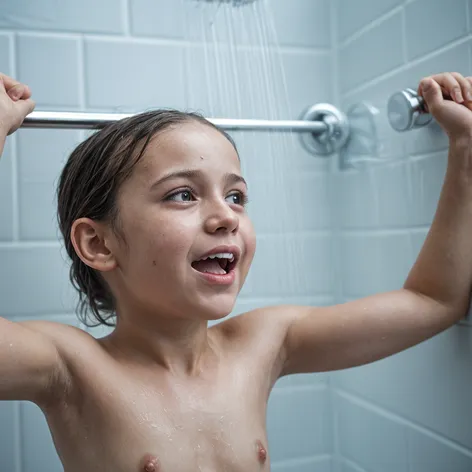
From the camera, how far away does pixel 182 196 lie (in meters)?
0.79

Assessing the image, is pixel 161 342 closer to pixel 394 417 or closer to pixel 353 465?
pixel 394 417

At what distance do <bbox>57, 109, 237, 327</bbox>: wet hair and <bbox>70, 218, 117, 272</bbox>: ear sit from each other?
0.01m

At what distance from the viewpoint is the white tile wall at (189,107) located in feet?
3.53

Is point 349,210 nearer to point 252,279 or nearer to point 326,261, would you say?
point 326,261

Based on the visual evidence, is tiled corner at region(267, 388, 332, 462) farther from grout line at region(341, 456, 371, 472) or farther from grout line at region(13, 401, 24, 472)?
grout line at region(13, 401, 24, 472)

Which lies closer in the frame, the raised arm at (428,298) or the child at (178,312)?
the child at (178,312)

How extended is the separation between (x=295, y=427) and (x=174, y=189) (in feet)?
2.18

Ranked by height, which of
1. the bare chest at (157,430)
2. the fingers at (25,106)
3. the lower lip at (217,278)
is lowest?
the bare chest at (157,430)

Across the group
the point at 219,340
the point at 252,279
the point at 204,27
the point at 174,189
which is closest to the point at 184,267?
the point at 174,189

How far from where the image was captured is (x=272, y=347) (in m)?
0.91

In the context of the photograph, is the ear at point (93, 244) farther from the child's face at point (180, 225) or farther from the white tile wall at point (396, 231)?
the white tile wall at point (396, 231)

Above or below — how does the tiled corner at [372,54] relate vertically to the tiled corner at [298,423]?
above

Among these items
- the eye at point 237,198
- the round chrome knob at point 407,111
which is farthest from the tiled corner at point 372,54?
the eye at point 237,198

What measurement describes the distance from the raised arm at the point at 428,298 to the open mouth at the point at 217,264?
0.58 feet
